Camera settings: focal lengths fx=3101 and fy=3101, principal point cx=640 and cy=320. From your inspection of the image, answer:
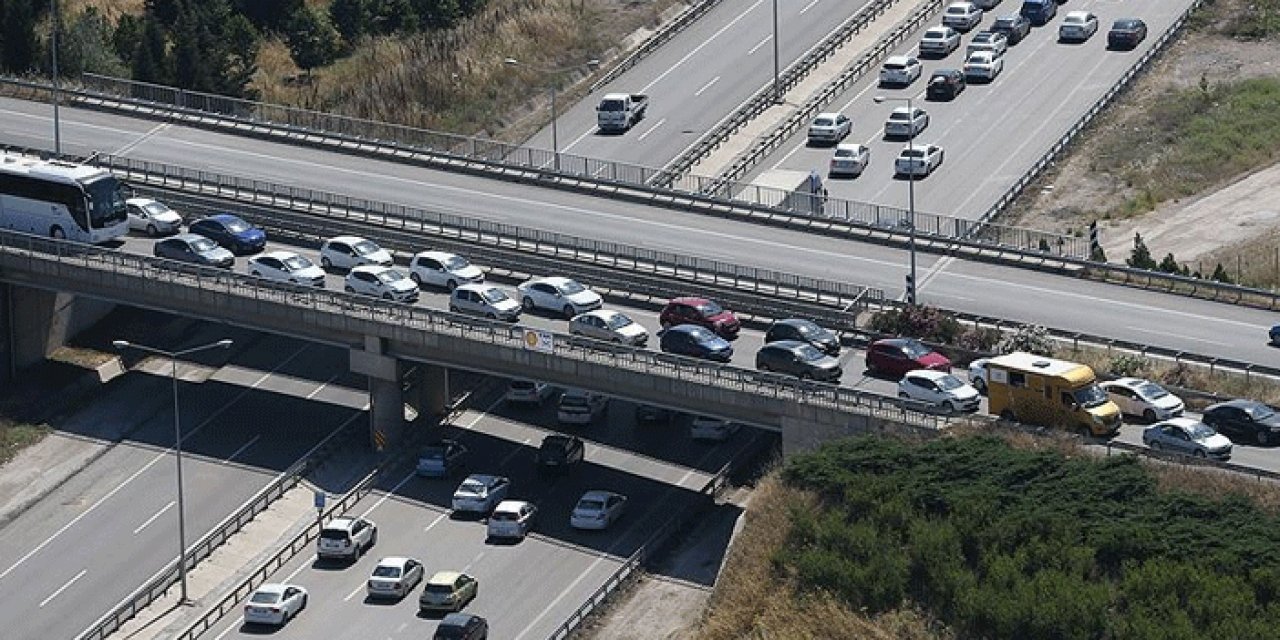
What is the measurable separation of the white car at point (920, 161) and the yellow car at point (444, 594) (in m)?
41.5

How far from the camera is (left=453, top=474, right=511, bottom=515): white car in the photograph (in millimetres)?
103625

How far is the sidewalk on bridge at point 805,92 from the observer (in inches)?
5340

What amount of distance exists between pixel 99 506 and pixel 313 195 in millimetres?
20148

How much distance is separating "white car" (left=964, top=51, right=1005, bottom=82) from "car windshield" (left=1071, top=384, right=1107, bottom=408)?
1949 inches

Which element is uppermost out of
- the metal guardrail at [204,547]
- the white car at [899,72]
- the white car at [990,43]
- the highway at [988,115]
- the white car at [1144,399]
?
the white car at [1144,399]

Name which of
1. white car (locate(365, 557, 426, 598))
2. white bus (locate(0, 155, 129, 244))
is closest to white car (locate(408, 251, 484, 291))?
white bus (locate(0, 155, 129, 244))

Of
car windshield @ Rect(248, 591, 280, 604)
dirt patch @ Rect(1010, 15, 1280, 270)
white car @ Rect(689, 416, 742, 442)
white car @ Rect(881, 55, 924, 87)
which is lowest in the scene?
car windshield @ Rect(248, 591, 280, 604)

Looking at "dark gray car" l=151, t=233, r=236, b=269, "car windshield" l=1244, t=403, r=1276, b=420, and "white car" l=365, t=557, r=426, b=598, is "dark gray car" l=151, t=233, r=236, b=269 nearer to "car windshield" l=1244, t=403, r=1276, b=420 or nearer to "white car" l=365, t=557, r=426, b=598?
"white car" l=365, t=557, r=426, b=598

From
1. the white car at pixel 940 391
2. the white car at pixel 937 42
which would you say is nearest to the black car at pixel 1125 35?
the white car at pixel 937 42

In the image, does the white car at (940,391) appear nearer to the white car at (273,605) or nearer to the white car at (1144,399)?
the white car at (1144,399)

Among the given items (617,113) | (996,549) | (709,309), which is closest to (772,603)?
(996,549)

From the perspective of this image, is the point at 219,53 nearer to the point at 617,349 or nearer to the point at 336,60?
the point at 336,60

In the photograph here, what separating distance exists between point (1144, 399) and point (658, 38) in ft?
191

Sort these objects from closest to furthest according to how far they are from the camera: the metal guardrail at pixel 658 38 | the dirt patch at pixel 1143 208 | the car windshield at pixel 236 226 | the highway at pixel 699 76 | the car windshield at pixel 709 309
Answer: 1. the car windshield at pixel 709 309
2. the car windshield at pixel 236 226
3. the dirt patch at pixel 1143 208
4. the highway at pixel 699 76
5. the metal guardrail at pixel 658 38
